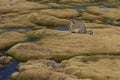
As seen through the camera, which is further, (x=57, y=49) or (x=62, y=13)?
Answer: (x=62, y=13)

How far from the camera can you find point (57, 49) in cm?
9975

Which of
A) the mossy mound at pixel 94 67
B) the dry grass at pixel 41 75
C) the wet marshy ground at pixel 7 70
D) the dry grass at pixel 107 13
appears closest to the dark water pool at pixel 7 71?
the wet marshy ground at pixel 7 70

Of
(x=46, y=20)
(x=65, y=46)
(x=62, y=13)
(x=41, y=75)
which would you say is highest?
(x=41, y=75)

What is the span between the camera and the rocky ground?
2960 inches

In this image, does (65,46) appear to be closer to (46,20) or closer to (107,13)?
(46,20)

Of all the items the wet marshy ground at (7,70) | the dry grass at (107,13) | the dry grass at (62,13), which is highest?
the wet marshy ground at (7,70)

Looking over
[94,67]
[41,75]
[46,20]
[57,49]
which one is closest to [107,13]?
[46,20]

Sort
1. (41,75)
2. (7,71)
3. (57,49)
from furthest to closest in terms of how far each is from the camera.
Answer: (57,49), (7,71), (41,75)

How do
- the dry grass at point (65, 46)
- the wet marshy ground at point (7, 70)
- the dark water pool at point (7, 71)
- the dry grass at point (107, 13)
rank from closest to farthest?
the dark water pool at point (7, 71)
the wet marshy ground at point (7, 70)
the dry grass at point (65, 46)
the dry grass at point (107, 13)

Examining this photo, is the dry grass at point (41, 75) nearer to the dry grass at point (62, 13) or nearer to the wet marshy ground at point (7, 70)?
the wet marshy ground at point (7, 70)

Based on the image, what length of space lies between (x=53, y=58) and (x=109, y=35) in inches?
1582

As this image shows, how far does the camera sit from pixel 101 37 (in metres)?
119

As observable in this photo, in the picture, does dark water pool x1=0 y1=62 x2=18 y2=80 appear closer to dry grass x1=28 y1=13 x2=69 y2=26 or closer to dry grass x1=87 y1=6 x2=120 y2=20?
dry grass x1=28 y1=13 x2=69 y2=26

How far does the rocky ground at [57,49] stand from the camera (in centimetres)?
7519
